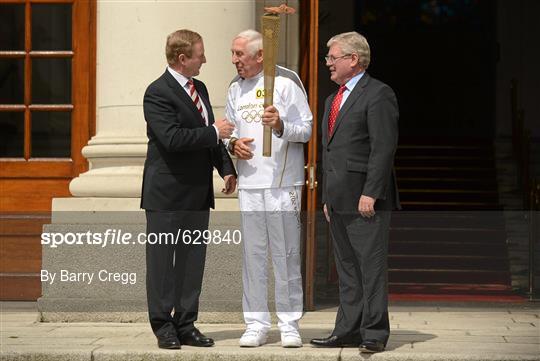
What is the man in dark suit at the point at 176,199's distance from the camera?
9422mm

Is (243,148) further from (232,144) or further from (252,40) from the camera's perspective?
(252,40)

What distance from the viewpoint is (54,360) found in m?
9.34

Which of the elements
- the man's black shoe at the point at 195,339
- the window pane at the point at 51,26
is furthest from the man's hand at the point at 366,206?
the window pane at the point at 51,26

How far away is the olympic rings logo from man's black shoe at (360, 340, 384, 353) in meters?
1.62

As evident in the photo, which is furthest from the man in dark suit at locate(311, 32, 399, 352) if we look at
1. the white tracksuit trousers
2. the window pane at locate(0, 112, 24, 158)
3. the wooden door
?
the window pane at locate(0, 112, 24, 158)

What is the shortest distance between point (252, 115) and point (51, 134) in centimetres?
375

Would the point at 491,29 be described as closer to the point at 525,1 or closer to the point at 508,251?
the point at 525,1

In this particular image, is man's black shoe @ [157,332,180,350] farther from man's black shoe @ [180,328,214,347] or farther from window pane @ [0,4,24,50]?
window pane @ [0,4,24,50]

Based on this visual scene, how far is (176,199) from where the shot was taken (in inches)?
372

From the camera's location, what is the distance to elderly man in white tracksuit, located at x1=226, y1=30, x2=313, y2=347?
9.36 meters

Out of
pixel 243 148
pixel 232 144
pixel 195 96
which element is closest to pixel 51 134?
pixel 195 96

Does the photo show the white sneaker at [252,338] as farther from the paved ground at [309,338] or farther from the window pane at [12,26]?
the window pane at [12,26]

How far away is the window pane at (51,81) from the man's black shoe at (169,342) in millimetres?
3825

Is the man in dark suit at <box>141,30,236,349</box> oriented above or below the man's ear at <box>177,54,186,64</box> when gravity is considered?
below
